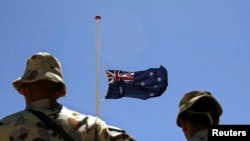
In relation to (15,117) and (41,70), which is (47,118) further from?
(41,70)

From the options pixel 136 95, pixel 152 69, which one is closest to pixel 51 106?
pixel 136 95

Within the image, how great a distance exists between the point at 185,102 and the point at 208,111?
26 centimetres

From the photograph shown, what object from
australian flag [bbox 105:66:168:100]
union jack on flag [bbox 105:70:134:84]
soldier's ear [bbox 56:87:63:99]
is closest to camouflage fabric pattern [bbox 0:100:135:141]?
soldier's ear [bbox 56:87:63:99]

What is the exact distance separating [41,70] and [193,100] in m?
1.36

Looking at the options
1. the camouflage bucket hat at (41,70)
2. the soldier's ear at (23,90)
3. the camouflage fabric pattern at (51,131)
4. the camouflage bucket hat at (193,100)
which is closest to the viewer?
the camouflage fabric pattern at (51,131)

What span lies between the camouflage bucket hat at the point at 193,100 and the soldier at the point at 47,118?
0.62 m

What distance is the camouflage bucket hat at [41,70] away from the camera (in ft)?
14.3

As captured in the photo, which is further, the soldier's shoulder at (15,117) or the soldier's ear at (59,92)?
the soldier's ear at (59,92)

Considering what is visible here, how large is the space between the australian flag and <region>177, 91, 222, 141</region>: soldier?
Answer: 1388 cm

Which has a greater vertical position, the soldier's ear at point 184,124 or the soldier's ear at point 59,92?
the soldier's ear at point 59,92

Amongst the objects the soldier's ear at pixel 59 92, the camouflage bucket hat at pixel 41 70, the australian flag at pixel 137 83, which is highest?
the camouflage bucket hat at pixel 41 70

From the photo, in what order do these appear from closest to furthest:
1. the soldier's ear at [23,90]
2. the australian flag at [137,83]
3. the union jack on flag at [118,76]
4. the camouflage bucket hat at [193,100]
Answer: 1. the camouflage bucket hat at [193,100]
2. the soldier's ear at [23,90]
3. the australian flag at [137,83]
4. the union jack on flag at [118,76]

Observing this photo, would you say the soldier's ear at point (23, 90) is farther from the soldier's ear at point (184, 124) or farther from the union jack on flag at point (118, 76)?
the union jack on flag at point (118, 76)

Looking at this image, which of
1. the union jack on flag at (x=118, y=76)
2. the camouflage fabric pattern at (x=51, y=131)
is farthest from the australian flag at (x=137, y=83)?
the camouflage fabric pattern at (x=51, y=131)
